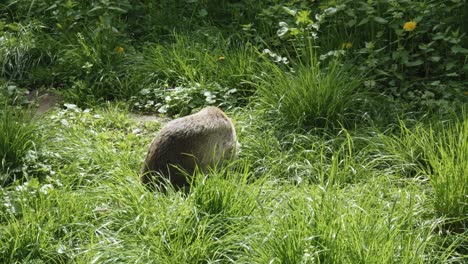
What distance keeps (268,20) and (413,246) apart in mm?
3349

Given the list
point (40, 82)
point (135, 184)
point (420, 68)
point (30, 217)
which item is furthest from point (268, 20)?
point (30, 217)

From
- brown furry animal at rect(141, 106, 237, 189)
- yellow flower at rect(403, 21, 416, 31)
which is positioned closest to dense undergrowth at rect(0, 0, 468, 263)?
yellow flower at rect(403, 21, 416, 31)

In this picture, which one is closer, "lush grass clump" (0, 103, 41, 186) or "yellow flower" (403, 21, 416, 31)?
"lush grass clump" (0, 103, 41, 186)

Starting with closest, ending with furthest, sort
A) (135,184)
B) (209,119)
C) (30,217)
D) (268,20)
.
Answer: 1. (30,217)
2. (135,184)
3. (209,119)
4. (268,20)

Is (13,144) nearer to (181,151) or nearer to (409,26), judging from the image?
(181,151)

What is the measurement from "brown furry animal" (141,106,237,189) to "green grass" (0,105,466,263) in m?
0.12

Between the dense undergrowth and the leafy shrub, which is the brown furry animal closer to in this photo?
the dense undergrowth

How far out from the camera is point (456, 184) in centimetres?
443

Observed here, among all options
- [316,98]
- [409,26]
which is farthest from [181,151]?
[409,26]

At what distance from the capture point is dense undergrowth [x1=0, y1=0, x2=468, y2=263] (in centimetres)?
415

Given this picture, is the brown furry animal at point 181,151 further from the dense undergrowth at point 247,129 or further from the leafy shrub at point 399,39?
the leafy shrub at point 399,39

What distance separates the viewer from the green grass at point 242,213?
12.9ft

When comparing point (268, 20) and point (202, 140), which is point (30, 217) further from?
point (268, 20)

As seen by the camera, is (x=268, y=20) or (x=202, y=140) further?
(x=268, y=20)
